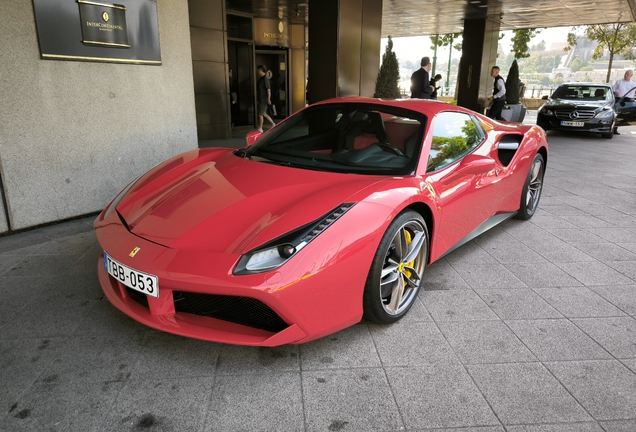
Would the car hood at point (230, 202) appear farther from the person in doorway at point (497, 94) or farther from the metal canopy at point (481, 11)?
the person in doorway at point (497, 94)

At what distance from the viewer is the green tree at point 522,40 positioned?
24.9m

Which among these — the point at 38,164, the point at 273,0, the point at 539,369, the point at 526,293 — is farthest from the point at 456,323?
the point at 273,0

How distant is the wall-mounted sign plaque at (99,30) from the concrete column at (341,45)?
15.7 feet

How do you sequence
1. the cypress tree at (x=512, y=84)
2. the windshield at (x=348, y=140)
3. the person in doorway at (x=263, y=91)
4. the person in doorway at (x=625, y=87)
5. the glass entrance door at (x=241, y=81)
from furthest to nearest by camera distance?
the cypress tree at (x=512, y=84) → the person in doorway at (x=625, y=87) → the glass entrance door at (x=241, y=81) → the person in doorway at (x=263, y=91) → the windshield at (x=348, y=140)

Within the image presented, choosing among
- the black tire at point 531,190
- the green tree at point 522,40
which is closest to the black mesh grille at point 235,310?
the black tire at point 531,190

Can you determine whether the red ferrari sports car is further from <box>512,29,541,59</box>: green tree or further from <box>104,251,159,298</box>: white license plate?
<box>512,29,541,59</box>: green tree

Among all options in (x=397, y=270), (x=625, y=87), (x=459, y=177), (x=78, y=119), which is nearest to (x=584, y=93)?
(x=625, y=87)

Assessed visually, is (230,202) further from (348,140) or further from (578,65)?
(578,65)

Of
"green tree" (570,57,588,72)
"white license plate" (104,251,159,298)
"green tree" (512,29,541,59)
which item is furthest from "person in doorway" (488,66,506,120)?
"green tree" (570,57,588,72)

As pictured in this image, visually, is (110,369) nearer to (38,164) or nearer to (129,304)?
(129,304)

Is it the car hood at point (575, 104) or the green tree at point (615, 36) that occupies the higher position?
the green tree at point (615, 36)

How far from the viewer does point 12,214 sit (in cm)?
420

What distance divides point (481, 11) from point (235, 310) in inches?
695

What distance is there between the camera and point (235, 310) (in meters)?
2.12
